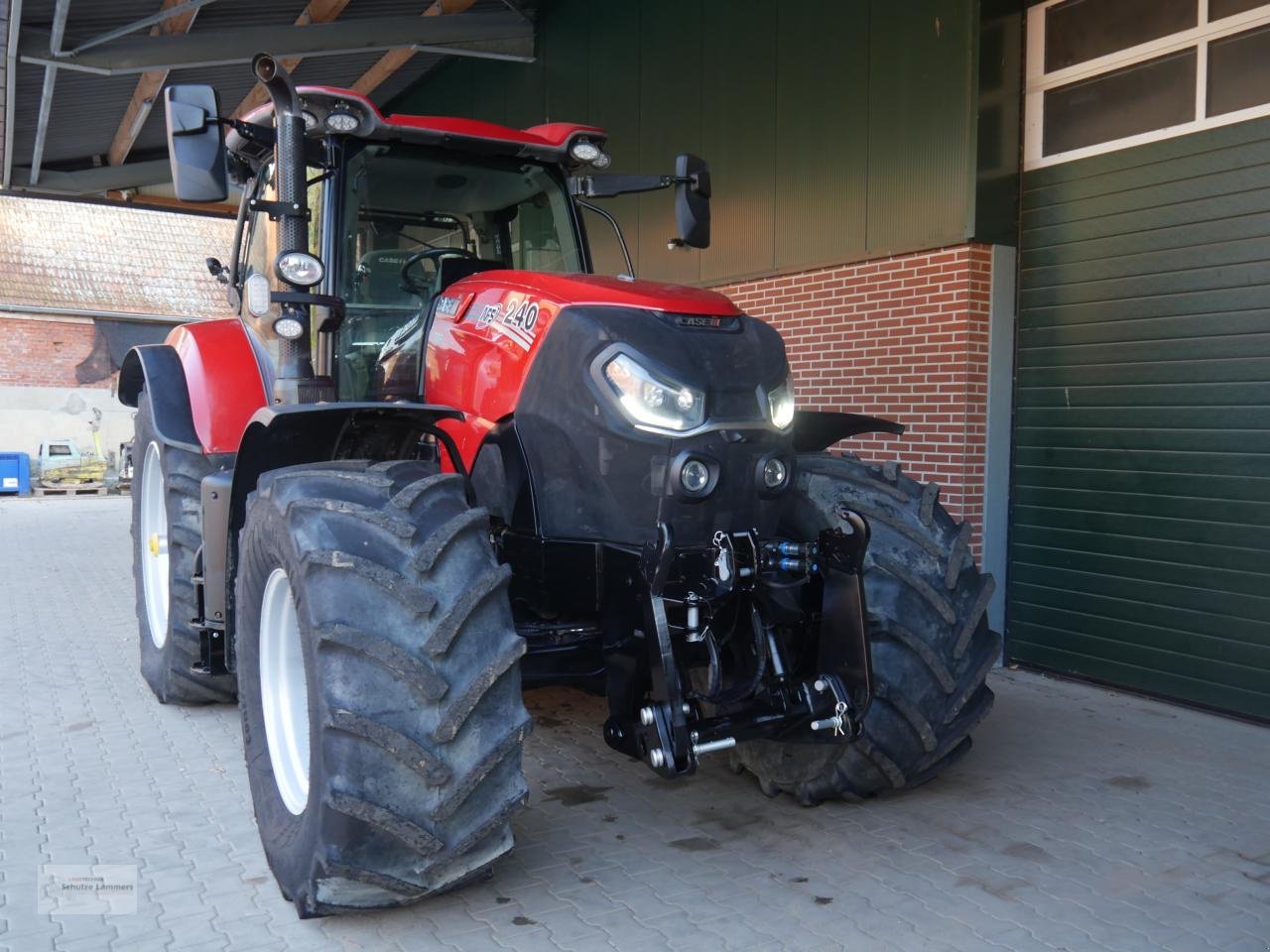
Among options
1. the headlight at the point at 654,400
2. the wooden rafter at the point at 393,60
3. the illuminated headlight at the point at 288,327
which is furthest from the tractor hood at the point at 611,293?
the wooden rafter at the point at 393,60

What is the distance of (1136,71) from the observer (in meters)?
5.83

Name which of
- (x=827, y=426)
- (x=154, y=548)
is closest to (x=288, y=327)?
(x=827, y=426)

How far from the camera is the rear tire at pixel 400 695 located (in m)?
2.71

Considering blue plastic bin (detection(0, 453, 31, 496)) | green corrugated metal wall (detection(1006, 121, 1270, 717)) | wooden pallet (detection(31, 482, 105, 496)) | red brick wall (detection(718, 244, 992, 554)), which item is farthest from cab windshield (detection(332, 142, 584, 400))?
wooden pallet (detection(31, 482, 105, 496))

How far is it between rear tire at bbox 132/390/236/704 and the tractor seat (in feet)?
4.42

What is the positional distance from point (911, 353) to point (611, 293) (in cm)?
370

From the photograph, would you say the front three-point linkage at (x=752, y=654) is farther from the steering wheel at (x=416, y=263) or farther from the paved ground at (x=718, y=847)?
the steering wheel at (x=416, y=263)

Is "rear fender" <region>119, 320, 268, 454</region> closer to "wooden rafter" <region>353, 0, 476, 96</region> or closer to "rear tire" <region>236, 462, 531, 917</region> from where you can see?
"rear tire" <region>236, 462, 531, 917</region>

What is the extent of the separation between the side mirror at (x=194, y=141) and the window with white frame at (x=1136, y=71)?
180 inches

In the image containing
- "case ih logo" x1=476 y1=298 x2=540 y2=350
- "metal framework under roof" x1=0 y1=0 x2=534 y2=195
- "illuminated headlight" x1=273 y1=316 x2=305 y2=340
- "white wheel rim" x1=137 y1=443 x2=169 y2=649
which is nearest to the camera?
"case ih logo" x1=476 y1=298 x2=540 y2=350

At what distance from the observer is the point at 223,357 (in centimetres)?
466

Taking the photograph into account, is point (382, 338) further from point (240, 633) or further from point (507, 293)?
point (240, 633)

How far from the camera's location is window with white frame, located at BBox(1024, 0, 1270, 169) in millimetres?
5336

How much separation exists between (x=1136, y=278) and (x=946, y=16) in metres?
1.79
